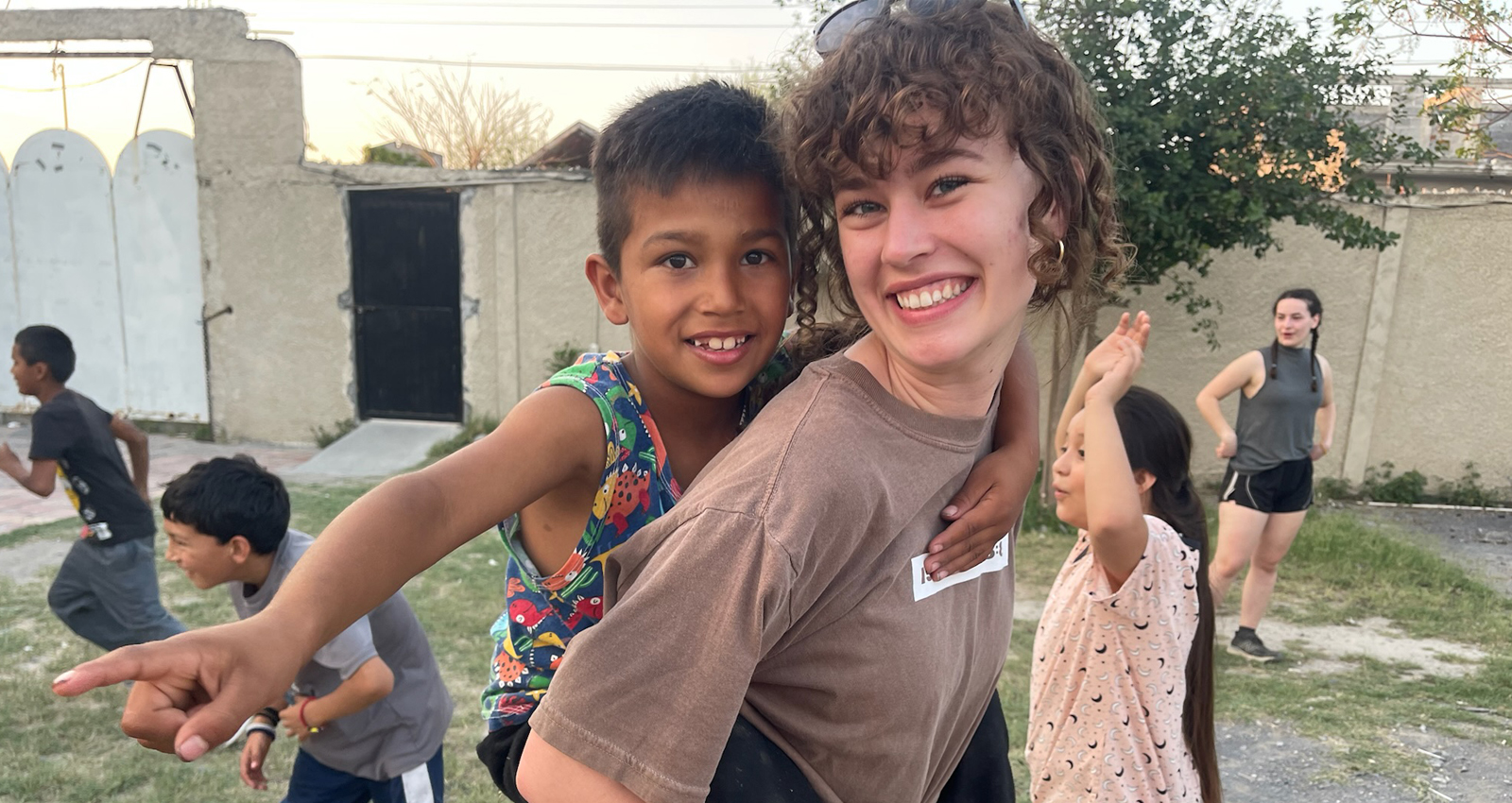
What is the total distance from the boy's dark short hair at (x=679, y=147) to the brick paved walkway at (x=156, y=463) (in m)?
7.14

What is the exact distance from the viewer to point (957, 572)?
44.4 inches

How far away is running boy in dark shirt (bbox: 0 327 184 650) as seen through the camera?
3938mm

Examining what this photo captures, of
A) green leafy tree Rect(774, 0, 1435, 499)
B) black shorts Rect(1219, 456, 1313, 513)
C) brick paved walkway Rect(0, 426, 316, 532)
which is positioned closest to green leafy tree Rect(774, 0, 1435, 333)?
green leafy tree Rect(774, 0, 1435, 499)

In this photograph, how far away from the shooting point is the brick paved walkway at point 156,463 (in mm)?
7008

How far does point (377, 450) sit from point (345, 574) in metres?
8.47

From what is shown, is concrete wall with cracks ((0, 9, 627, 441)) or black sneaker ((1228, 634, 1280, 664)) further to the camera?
concrete wall with cracks ((0, 9, 627, 441))

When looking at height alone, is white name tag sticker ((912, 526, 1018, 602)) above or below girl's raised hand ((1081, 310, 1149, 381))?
below

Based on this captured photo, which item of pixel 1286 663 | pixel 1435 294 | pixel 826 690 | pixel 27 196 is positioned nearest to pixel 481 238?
pixel 27 196

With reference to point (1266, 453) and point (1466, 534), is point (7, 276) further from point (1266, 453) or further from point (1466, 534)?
point (1466, 534)

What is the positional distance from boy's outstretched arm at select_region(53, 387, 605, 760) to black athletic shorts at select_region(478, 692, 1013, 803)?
24 centimetres

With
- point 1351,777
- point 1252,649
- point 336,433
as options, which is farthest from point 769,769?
point 336,433

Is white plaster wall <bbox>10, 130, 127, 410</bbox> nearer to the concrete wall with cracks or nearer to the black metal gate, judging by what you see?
the concrete wall with cracks

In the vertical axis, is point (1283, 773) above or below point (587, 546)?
below

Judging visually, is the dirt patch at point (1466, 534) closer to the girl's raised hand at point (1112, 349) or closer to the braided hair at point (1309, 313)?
the braided hair at point (1309, 313)
